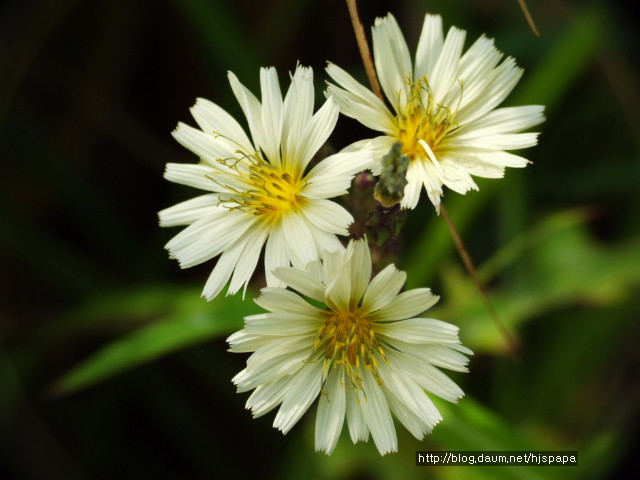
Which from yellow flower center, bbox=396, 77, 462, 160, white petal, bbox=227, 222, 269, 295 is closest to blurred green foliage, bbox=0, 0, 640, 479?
white petal, bbox=227, 222, 269, 295

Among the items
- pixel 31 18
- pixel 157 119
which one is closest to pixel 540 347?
pixel 157 119

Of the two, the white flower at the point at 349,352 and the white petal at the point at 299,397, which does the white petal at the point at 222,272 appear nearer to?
the white flower at the point at 349,352

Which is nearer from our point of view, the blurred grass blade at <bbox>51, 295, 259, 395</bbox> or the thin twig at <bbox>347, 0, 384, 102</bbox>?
the thin twig at <bbox>347, 0, 384, 102</bbox>

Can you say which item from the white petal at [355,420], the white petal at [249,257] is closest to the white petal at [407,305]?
the white petal at [355,420]

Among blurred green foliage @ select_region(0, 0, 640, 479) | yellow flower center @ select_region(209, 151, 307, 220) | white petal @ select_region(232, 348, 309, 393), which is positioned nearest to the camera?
white petal @ select_region(232, 348, 309, 393)

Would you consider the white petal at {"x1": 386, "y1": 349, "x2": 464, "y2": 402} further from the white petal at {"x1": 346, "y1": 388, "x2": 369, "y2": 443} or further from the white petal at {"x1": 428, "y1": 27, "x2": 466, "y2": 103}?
the white petal at {"x1": 428, "y1": 27, "x2": 466, "y2": 103}

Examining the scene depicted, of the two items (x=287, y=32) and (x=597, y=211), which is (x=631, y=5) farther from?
(x=287, y=32)
